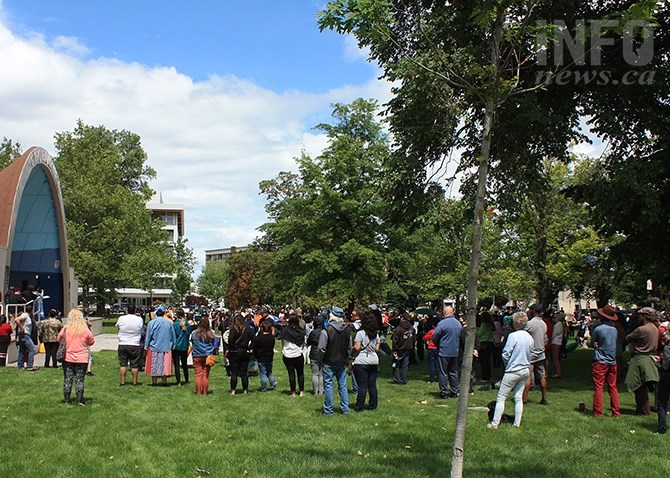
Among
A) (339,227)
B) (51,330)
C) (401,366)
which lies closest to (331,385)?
(401,366)

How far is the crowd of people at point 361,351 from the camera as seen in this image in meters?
10.6

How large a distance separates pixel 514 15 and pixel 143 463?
23.1ft

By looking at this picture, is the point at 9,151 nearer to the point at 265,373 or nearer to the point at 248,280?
the point at 248,280

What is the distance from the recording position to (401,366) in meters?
16.2

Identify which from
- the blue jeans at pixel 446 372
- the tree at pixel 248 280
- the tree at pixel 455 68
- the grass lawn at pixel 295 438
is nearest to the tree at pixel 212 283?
the tree at pixel 248 280

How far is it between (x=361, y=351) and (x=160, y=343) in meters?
5.53

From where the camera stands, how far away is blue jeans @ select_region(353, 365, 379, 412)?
37.5 ft

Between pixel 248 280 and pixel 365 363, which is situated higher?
pixel 248 280

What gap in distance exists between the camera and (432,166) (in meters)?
18.7

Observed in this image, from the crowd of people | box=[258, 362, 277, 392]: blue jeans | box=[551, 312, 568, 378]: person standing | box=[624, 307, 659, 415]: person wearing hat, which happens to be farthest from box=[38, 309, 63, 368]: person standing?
box=[624, 307, 659, 415]: person wearing hat

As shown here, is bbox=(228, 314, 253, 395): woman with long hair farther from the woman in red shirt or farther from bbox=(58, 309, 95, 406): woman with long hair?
the woman in red shirt

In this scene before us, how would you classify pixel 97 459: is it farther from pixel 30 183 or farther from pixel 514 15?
pixel 30 183

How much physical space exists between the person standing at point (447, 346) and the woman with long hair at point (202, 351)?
4.70 m

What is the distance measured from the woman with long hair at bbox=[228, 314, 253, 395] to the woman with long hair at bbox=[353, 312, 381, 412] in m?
3.13
